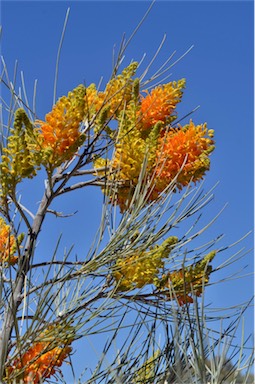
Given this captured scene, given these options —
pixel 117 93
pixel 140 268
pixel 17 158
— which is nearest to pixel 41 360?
pixel 140 268

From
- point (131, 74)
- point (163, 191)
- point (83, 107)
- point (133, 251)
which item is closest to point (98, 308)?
point (133, 251)

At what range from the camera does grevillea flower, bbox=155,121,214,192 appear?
137 cm

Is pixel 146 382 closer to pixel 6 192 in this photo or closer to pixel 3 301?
pixel 3 301

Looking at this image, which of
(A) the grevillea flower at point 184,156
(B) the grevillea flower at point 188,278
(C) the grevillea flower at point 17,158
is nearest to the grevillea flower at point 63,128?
(C) the grevillea flower at point 17,158

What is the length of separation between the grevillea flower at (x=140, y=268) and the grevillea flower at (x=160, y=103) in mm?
305

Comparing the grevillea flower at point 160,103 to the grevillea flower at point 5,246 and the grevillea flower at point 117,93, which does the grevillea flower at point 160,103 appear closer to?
the grevillea flower at point 117,93

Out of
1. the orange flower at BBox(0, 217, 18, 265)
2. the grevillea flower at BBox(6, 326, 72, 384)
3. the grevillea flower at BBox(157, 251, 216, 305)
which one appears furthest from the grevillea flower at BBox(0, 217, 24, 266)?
the grevillea flower at BBox(157, 251, 216, 305)

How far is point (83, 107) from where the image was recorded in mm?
1242

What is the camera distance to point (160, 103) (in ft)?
4.68

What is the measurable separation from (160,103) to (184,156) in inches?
5.8

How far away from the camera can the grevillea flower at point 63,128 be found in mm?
1237

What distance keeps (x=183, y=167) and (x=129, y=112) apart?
7.0 inches

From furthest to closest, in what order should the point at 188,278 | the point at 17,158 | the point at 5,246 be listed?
the point at 5,246 < the point at 188,278 < the point at 17,158

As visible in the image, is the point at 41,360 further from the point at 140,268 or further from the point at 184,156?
the point at 184,156
